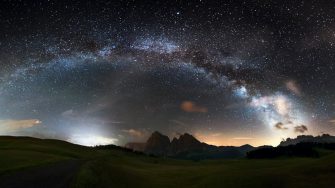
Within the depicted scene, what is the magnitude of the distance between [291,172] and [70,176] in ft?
99.4

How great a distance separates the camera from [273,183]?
41688 millimetres

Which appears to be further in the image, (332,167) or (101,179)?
(332,167)

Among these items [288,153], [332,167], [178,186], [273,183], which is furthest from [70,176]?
[288,153]

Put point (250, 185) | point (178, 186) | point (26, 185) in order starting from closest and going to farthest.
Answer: point (26, 185), point (250, 185), point (178, 186)

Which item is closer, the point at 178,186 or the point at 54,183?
the point at 54,183

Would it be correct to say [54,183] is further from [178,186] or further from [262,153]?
[262,153]

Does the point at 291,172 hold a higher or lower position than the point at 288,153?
lower

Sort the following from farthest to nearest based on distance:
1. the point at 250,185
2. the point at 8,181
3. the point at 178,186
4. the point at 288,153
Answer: the point at 288,153
the point at 178,186
the point at 250,185
the point at 8,181

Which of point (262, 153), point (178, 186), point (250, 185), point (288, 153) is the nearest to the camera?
point (250, 185)

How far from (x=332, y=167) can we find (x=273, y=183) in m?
12.0

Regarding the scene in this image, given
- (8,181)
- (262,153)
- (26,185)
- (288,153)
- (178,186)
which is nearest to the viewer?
(26,185)

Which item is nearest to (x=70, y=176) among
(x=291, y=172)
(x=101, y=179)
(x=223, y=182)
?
(x=101, y=179)

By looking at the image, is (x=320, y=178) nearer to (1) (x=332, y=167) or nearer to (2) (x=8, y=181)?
(1) (x=332, y=167)

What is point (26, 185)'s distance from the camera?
101ft
